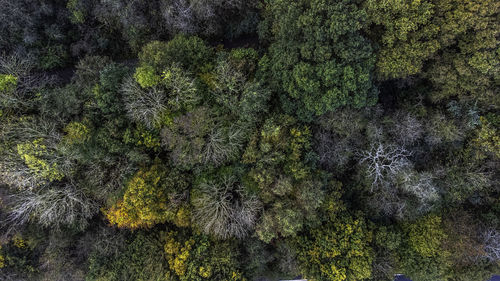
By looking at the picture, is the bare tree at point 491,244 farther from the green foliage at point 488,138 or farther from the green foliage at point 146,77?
the green foliage at point 146,77

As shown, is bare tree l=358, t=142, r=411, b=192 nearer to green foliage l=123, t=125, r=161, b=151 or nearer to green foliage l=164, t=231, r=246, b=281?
green foliage l=164, t=231, r=246, b=281

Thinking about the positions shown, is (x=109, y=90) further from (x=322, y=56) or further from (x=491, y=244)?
(x=491, y=244)

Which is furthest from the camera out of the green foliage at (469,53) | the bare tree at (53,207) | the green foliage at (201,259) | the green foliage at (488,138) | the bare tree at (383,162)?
the bare tree at (383,162)

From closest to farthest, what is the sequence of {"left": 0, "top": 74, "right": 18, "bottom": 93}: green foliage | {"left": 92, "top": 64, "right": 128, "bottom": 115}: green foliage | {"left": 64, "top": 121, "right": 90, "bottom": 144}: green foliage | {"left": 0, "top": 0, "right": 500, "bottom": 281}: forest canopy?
{"left": 0, "top": 0, "right": 500, "bottom": 281}: forest canopy → {"left": 0, "top": 74, "right": 18, "bottom": 93}: green foliage → {"left": 64, "top": 121, "right": 90, "bottom": 144}: green foliage → {"left": 92, "top": 64, "right": 128, "bottom": 115}: green foliage

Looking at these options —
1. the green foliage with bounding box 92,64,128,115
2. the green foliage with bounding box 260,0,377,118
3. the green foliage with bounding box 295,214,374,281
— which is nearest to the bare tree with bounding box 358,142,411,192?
the green foliage with bounding box 295,214,374,281

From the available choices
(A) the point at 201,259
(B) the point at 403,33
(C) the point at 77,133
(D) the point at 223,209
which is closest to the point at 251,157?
(D) the point at 223,209

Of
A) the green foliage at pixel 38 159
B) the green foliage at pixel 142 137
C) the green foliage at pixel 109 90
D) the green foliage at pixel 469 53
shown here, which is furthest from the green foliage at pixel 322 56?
the green foliage at pixel 38 159

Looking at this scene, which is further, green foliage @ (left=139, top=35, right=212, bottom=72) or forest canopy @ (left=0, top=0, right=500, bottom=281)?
green foliage @ (left=139, top=35, right=212, bottom=72)

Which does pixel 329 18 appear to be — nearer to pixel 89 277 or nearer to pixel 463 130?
pixel 463 130
